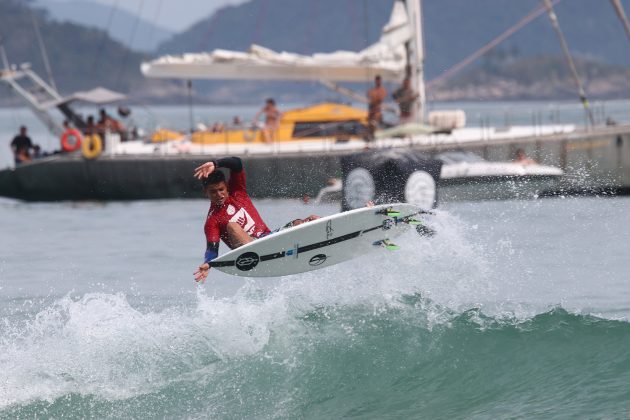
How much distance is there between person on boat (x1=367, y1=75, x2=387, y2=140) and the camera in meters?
25.6

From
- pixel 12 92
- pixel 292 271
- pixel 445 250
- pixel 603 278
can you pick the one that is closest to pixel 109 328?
pixel 292 271

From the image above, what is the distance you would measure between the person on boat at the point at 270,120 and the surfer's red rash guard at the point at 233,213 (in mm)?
15793

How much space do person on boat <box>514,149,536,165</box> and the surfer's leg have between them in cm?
1419

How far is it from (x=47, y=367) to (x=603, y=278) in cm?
706

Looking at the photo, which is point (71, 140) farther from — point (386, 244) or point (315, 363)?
point (315, 363)

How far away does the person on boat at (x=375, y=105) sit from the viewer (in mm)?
25609

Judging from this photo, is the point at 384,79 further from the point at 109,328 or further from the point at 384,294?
the point at 109,328

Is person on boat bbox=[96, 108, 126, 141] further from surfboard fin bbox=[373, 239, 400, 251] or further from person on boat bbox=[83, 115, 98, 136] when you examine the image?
surfboard fin bbox=[373, 239, 400, 251]

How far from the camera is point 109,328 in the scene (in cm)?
1046

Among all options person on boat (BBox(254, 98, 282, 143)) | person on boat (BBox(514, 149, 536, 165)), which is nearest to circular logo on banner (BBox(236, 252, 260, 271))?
person on boat (BBox(514, 149, 536, 165))

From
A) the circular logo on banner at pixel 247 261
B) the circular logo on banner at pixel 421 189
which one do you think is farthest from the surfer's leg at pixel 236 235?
the circular logo on banner at pixel 421 189

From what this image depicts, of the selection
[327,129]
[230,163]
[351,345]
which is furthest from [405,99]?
[230,163]

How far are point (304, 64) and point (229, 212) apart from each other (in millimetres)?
17864

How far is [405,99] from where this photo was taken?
2628 cm
